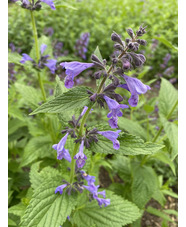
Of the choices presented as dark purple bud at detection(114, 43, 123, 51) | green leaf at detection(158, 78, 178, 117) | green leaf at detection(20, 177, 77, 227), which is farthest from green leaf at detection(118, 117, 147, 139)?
dark purple bud at detection(114, 43, 123, 51)

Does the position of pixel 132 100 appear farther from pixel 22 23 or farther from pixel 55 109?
pixel 22 23

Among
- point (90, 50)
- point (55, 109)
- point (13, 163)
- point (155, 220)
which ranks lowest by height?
point (155, 220)

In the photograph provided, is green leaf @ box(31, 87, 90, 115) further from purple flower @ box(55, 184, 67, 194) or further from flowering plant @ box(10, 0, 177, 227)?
purple flower @ box(55, 184, 67, 194)

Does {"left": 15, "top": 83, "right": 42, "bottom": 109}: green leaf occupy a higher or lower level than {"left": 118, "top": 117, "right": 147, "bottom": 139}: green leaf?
higher

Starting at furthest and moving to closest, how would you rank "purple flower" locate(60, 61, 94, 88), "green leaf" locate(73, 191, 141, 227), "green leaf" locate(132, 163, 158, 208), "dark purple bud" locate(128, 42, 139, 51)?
"green leaf" locate(132, 163, 158, 208) → "green leaf" locate(73, 191, 141, 227) → "purple flower" locate(60, 61, 94, 88) → "dark purple bud" locate(128, 42, 139, 51)

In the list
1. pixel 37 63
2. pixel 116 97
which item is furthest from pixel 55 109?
pixel 37 63

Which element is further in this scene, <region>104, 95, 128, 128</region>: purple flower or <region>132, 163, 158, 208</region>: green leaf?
<region>132, 163, 158, 208</region>: green leaf
